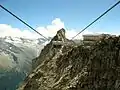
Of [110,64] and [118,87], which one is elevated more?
[110,64]

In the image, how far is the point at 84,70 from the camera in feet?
95.7

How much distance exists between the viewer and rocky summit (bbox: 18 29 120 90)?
964 inches

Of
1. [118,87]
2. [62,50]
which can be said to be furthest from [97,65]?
[62,50]

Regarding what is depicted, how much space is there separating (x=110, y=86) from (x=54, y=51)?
22.7 metres

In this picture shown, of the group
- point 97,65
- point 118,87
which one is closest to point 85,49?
point 97,65

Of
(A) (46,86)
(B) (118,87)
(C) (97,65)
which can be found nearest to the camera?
(B) (118,87)

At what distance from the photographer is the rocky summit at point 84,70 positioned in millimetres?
24484

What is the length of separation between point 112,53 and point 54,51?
2082 centimetres

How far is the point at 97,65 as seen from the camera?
26.9 m

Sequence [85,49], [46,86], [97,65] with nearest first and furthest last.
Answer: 1. [97,65]
2. [85,49]
3. [46,86]

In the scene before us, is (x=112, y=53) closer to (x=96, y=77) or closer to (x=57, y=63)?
(x=96, y=77)

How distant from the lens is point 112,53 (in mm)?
25375

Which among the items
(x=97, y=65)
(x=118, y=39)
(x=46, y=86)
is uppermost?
(x=118, y=39)

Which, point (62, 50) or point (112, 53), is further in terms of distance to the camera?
point (62, 50)
